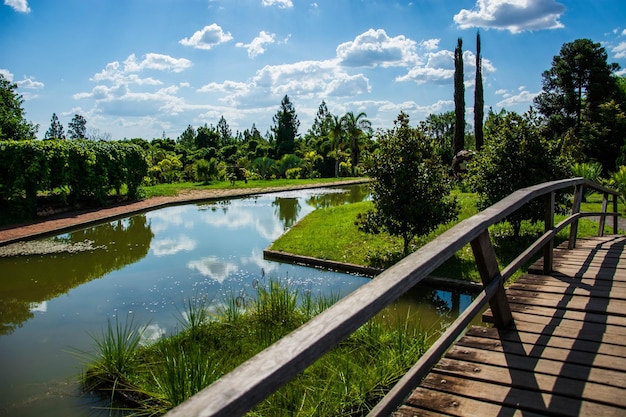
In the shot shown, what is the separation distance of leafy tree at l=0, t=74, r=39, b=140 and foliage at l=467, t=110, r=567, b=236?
3001 cm

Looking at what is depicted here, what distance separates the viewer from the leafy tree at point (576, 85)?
30.1m

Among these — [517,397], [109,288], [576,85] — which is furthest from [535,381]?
[576,85]

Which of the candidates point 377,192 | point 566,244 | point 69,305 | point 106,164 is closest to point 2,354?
point 69,305

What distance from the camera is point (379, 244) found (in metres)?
11.2

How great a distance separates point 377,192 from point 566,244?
4236 mm

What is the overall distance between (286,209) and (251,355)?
14.7 m

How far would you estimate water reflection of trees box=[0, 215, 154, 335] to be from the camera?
813 centimetres

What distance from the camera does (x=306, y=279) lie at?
359 inches

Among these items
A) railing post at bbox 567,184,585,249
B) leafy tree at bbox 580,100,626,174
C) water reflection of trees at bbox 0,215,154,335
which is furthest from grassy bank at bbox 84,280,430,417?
leafy tree at bbox 580,100,626,174

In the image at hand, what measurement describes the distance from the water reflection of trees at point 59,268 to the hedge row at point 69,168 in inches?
122

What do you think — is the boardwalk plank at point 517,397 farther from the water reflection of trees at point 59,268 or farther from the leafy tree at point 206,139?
the leafy tree at point 206,139

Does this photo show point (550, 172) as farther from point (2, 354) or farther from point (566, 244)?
point (2, 354)

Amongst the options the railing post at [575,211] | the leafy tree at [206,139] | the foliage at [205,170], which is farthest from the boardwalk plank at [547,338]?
the leafy tree at [206,139]

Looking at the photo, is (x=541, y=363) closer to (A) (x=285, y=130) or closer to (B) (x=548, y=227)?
(B) (x=548, y=227)
